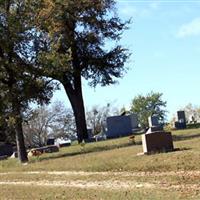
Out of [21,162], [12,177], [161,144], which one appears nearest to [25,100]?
[21,162]

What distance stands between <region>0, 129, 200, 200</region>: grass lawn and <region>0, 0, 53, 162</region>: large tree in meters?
8.00

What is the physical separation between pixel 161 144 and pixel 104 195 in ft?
29.4

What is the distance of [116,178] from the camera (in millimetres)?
18953

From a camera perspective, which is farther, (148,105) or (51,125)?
(148,105)

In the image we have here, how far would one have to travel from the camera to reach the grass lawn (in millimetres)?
15266

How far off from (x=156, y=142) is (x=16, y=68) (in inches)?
499

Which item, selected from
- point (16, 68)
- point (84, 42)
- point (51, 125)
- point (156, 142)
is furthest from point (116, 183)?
point (51, 125)

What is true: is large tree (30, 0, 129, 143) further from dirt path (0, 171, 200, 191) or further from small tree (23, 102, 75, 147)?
small tree (23, 102, 75, 147)

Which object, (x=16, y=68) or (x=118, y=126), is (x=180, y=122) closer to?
(x=118, y=126)

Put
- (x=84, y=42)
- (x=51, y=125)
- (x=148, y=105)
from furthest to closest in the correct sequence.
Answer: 1. (x=148, y=105)
2. (x=51, y=125)
3. (x=84, y=42)

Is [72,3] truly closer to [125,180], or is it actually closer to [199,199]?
[125,180]

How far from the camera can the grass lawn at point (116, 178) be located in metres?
15.3

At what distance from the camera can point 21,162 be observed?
3322cm

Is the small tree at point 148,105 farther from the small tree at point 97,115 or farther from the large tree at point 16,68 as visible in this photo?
the large tree at point 16,68
